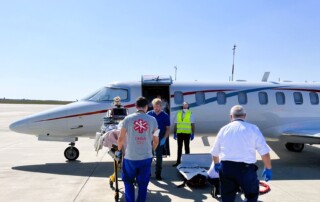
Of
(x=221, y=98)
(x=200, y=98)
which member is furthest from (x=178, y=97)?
(x=221, y=98)

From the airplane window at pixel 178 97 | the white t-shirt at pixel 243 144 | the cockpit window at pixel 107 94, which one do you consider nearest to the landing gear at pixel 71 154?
the cockpit window at pixel 107 94

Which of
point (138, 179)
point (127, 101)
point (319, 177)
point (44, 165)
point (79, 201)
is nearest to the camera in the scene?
point (138, 179)

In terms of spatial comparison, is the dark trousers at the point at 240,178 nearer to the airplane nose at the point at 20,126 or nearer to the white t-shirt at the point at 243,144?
the white t-shirt at the point at 243,144

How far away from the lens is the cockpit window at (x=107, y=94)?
10.0 meters

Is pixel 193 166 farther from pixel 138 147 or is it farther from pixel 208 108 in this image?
pixel 138 147

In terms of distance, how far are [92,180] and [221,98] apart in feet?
17.9

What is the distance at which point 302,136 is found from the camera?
1015 cm

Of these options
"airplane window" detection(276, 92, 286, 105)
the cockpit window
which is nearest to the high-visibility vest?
the cockpit window

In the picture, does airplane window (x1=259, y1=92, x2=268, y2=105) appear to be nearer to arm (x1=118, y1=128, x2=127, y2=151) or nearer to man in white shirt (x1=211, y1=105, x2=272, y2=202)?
man in white shirt (x1=211, y1=105, x2=272, y2=202)

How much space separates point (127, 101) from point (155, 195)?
429 centimetres

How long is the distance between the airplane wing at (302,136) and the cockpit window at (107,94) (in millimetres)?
5790

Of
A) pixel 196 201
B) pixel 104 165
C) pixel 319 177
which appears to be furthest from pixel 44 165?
pixel 319 177

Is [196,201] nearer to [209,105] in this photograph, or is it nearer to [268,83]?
[209,105]

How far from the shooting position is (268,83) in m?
11.6
